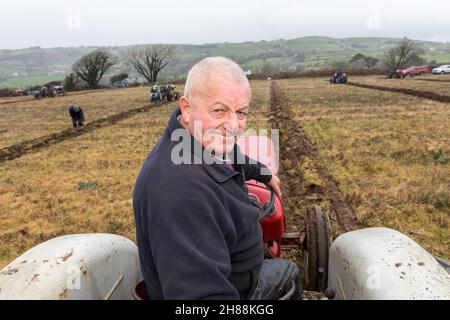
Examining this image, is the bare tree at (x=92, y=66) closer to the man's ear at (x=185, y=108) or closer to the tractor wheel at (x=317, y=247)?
the tractor wheel at (x=317, y=247)

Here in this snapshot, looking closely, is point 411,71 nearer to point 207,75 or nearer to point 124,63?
point 124,63

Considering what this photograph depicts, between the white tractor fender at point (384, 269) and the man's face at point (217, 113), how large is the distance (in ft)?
2.95

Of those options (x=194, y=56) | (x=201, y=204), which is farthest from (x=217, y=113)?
(x=194, y=56)

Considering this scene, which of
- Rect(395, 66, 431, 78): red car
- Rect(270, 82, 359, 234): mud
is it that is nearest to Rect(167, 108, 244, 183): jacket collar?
Rect(270, 82, 359, 234): mud

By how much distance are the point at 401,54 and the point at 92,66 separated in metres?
41.1

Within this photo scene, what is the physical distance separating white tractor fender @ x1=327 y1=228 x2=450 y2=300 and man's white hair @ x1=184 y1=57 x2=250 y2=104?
1045 mm

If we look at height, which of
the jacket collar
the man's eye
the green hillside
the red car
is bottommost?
the jacket collar

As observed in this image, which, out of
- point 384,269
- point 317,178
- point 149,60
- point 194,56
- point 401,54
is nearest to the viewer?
point 384,269

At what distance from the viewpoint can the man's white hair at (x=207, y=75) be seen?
160cm

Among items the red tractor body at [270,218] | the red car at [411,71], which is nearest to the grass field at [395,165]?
the red tractor body at [270,218]

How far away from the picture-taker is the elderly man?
142cm

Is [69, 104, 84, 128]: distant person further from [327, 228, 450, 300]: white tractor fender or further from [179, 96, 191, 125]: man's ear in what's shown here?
[179, 96, 191, 125]: man's ear

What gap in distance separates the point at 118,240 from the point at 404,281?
152cm

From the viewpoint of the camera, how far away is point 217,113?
5.35 ft
